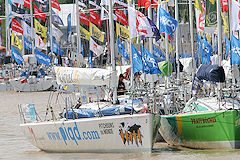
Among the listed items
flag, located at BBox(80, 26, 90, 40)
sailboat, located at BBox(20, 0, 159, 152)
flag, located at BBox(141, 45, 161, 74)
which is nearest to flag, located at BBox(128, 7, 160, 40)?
flag, located at BBox(141, 45, 161, 74)

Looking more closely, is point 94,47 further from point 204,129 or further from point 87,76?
point 204,129

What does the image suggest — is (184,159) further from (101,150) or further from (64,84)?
(64,84)

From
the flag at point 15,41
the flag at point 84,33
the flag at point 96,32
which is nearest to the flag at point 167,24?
the flag at point 96,32

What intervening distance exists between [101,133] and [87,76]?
7.38 ft

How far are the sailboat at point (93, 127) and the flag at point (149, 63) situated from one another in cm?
258

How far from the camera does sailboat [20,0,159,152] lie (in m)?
16.6

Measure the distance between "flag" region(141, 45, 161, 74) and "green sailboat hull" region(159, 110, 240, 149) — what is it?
6.16 ft

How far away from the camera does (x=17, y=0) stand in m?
48.8

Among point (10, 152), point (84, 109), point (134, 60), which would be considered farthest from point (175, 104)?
point (10, 152)

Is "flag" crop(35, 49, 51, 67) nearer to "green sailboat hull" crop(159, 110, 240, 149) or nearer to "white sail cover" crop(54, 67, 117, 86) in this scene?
"white sail cover" crop(54, 67, 117, 86)

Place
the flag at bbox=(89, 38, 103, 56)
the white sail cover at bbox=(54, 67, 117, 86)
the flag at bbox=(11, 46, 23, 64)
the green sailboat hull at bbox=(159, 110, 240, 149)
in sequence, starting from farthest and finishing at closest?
1. the flag at bbox=(11, 46, 23, 64)
2. the flag at bbox=(89, 38, 103, 56)
3. the white sail cover at bbox=(54, 67, 117, 86)
4. the green sailboat hull at bbox=(159, 110, 240, 149)

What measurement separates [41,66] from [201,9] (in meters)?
27.2

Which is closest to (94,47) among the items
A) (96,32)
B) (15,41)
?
(96,32)

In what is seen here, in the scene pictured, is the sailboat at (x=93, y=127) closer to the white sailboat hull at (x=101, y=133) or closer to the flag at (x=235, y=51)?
the white sailboat hull at (x=101, y=133)
